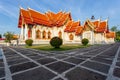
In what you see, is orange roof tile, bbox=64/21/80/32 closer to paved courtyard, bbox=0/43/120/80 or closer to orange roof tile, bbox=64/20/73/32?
orange roof tile, bbox=64/20/73/32

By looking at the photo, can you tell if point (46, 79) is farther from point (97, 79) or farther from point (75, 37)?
point (75, 37)

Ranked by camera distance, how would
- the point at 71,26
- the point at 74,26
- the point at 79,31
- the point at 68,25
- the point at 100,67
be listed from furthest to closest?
the point at 68,25, the point at 71,26, the point at 74,26, the point at 79,31, the point at 100,67

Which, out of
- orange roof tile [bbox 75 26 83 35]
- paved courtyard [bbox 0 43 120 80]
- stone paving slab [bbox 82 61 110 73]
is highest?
orange roof tile [bbox 75 26 83 35]

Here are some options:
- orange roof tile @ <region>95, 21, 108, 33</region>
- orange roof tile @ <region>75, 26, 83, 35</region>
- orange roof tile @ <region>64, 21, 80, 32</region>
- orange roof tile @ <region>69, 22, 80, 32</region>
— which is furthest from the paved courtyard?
orange roof tile @ <region>64, 21, 80, 32</region>

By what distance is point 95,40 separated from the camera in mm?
36312

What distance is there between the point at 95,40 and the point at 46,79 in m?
33.3

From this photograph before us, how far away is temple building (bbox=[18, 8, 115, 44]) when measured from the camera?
114ft

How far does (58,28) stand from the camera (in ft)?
134

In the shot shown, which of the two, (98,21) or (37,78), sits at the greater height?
(98,21)

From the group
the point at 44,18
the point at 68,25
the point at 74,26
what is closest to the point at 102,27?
the point at 74,26

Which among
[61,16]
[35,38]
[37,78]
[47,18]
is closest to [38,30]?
[35,38]

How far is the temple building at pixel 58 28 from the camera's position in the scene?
114 feet

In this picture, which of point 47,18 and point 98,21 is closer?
point 98,21

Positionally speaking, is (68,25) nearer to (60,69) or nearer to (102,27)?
(102,27)
